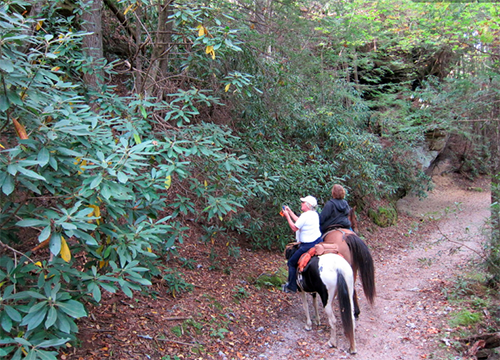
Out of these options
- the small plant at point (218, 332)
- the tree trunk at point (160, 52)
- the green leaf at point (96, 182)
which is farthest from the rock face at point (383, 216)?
the green leaf at point (96, 182)

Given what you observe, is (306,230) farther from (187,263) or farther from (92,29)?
(92,29)

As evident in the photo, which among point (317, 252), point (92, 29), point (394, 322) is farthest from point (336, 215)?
point (92, 29)

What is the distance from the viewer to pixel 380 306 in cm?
662

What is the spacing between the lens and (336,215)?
600 cm

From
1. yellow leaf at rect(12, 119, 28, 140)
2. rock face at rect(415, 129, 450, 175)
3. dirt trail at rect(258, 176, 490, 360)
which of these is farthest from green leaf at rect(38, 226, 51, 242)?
rock face at rect(415, 129, 450, 175)

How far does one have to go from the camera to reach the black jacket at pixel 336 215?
5984 mm

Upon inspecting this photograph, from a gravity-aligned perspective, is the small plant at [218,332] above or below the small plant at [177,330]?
below

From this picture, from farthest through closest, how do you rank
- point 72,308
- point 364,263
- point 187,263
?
point 187,263 → point 364,263 → point 72,308

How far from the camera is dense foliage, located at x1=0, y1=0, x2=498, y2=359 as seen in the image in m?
2.60

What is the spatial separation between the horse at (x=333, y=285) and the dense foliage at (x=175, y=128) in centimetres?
135

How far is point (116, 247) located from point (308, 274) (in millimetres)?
3174

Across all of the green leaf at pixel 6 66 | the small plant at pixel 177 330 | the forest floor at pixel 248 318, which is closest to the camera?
the green leaf at pixel 6 66

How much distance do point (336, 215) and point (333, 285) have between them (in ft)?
4.67

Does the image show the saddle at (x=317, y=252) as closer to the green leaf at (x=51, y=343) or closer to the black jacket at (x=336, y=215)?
the black jacket at (x=336, y=215)
